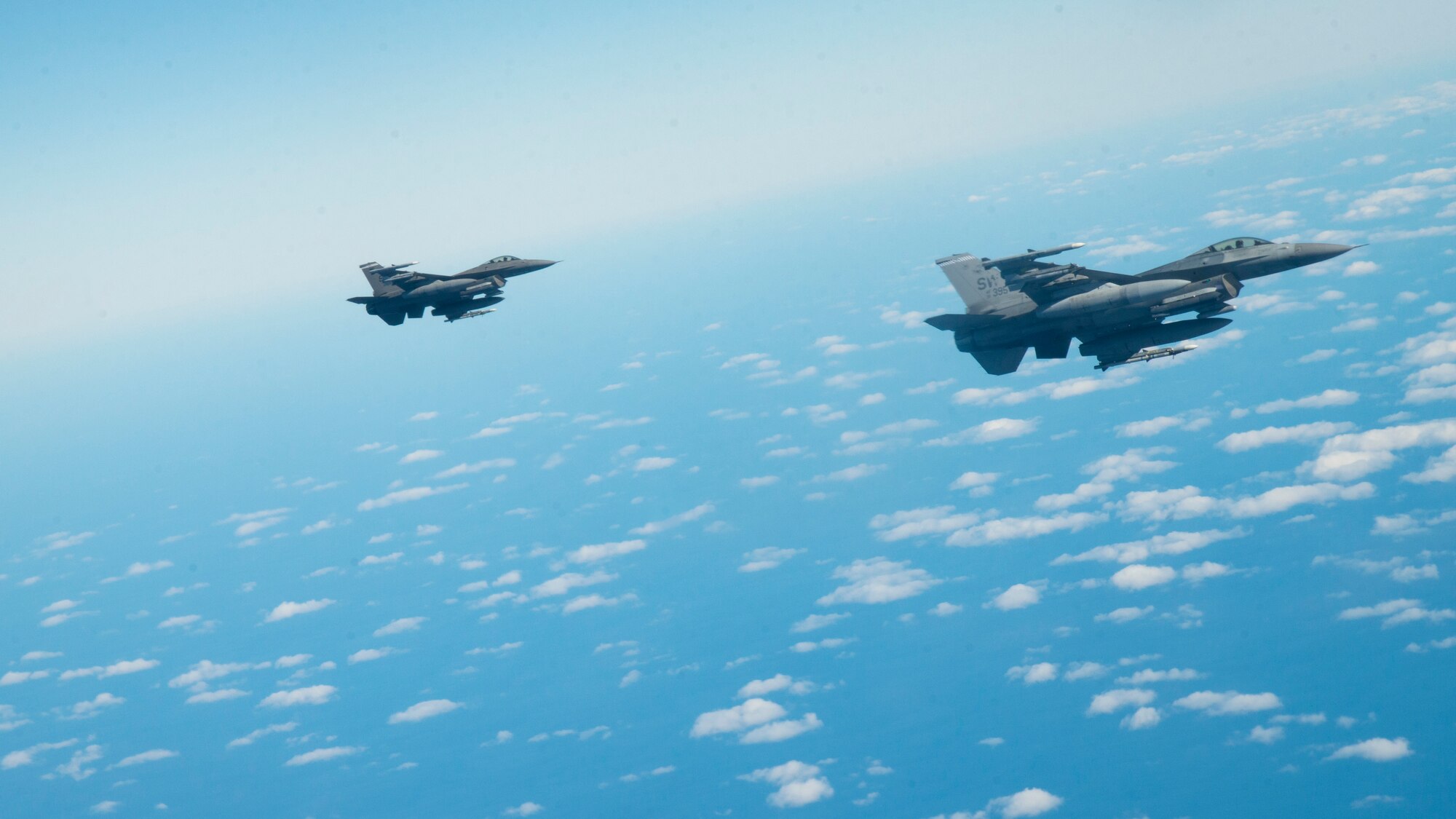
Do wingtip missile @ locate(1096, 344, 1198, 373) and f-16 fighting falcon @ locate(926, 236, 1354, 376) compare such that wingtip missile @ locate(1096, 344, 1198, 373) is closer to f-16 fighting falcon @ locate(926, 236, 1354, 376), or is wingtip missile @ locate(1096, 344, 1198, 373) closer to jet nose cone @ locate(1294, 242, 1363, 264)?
f-16 fighting falcon @ locate(926, 236, 1354, 376)

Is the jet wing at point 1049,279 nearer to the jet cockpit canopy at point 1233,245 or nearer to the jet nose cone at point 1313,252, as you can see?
the jet cockpit canopy at point 1233,245

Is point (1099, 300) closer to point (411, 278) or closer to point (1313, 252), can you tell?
point (1313, 252)

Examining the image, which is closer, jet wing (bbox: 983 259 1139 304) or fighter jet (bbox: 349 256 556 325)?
jet wing (bbox: 983 259 1139 304)

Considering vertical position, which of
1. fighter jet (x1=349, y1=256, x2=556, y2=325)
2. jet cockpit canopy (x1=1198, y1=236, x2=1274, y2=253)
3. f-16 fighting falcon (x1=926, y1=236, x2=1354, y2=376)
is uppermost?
fighter jet (x1=349, y1=256, x2=556, y2=325)

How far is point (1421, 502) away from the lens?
190250 millimetres

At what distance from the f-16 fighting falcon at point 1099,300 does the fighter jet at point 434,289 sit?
844 inches

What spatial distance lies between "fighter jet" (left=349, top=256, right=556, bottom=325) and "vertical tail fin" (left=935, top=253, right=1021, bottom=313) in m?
20.1

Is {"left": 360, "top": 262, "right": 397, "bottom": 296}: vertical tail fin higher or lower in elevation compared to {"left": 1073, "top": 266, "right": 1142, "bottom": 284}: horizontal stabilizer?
higher

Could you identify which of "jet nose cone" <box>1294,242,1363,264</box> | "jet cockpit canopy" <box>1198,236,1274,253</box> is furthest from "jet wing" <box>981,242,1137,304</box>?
"jet nose cone" <box>1294,242,1363,264</box>

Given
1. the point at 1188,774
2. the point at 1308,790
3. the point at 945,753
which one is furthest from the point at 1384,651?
the point at 945,753

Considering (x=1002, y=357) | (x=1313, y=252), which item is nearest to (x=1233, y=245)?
(x=1313, y=252)

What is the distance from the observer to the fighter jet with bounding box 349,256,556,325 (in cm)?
4397

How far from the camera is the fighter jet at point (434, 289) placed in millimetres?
43969

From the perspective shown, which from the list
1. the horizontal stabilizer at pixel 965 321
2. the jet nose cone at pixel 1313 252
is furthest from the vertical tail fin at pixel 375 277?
the jet nose cone at pixel 1313 252
